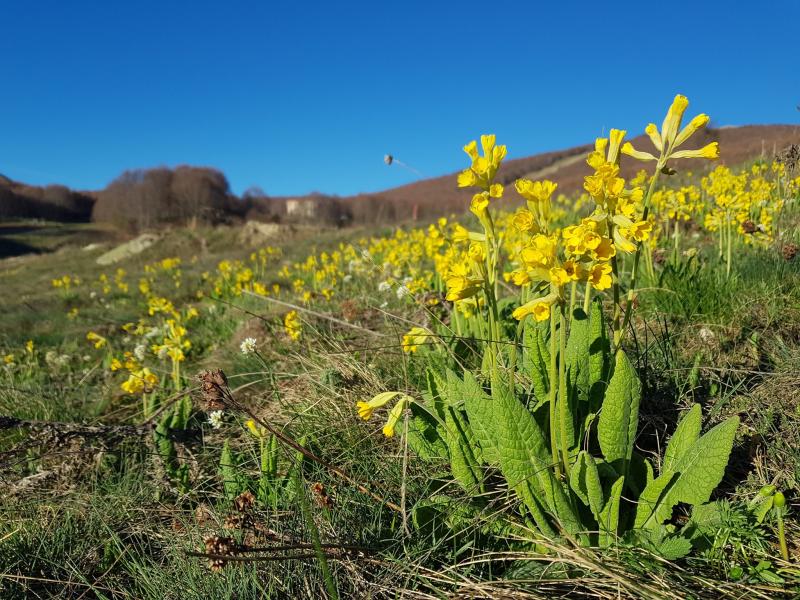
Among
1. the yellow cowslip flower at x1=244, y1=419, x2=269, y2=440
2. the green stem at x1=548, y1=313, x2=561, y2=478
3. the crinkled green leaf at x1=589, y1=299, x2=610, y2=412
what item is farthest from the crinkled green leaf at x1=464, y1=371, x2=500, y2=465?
the yellow cowslip flower at x1=244, y1=419, x2=269, y2=440

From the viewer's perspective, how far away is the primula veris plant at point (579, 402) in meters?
1.31

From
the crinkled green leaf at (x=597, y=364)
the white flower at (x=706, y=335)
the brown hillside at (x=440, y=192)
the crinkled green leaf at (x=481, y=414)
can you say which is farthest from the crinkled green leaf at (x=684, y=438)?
the brown hillside at (x=440, y=192)

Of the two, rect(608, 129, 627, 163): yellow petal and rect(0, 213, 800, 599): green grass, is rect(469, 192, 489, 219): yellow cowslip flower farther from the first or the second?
rect(0, 213, 800, 599): green grass

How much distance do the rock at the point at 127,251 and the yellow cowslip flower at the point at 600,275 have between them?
18253 mm

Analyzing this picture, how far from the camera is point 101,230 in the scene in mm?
29969

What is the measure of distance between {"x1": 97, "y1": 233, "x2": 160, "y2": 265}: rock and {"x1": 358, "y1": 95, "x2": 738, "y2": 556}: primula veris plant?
17.9m

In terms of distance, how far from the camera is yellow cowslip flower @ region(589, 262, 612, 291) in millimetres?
1261

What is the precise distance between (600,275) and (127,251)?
1940 cm

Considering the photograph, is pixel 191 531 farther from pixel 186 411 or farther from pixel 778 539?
pixel 778 539

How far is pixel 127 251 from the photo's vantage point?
1798 cm

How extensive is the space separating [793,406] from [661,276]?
124 cm

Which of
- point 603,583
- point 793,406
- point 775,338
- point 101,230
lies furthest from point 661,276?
point 101,230

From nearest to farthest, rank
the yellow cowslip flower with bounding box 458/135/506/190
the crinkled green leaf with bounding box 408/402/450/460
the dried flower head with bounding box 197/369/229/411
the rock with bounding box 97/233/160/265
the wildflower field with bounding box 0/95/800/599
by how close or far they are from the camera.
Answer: the wildflower field with bounding box 0/95/800/599, the dried flower head with bounding box 197/369/229/411, the yellow cowslip flower with bounding box 458/135/506/190, the crinkled green leaf with bounding box 408/402/450/460, the rock with bounding box 97/233/160/265

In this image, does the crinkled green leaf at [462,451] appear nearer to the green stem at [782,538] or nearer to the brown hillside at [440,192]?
the green stem at [782,538]
